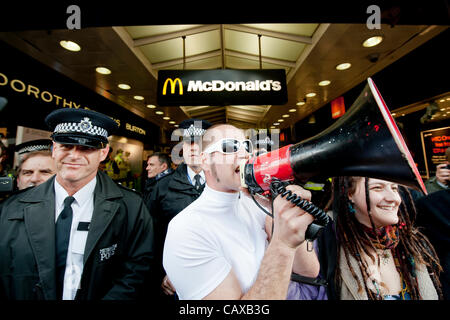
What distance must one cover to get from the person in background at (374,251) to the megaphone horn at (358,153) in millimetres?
623

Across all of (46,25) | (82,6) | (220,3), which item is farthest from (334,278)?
(46,25)

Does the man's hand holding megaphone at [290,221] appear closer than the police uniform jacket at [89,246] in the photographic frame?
Yes

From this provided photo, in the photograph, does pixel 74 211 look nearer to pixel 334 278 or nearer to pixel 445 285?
pixel 334 278

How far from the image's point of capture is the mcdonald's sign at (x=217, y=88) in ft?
9.59

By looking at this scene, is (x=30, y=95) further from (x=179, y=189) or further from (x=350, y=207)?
(x=350, y=207)

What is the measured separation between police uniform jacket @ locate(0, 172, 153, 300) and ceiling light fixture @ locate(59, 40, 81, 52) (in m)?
2.96

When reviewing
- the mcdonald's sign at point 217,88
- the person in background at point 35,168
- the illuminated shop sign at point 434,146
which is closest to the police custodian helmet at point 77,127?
the person in background at point 35,168

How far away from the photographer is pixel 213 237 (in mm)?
952

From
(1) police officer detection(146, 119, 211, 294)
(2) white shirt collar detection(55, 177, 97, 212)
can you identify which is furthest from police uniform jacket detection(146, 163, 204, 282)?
(2) white shirt collar detection(55, 177, 97, 212)

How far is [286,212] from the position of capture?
0.83 metres

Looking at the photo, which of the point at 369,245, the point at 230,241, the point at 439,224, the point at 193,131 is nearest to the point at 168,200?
the point at 193,131

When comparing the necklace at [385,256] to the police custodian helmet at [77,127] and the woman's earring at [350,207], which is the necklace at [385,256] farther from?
the police custodian helmet at [77,127]

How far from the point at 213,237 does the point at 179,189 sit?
1.57 metres

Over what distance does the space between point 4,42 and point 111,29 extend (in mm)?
1920
